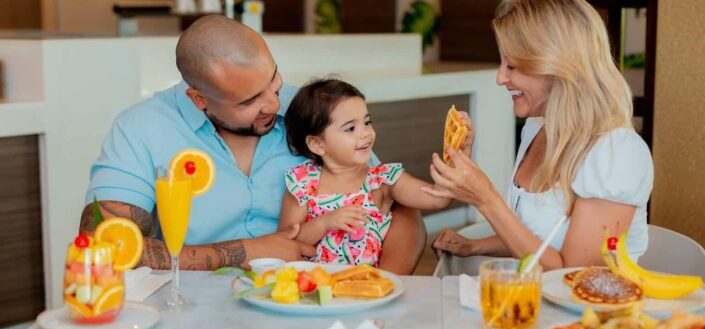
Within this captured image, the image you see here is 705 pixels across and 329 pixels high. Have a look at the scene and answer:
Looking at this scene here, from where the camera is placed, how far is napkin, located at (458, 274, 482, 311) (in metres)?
1.85

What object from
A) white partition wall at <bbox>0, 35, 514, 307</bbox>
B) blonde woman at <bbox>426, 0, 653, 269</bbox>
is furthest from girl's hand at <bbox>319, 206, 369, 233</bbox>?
white partition wall at <bbox>0, 35, 514, 307</bbox>

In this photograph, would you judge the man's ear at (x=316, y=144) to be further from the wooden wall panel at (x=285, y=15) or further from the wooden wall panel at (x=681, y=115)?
the wooden wall panel at (x=285, y=15)

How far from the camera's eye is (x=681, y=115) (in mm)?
3311

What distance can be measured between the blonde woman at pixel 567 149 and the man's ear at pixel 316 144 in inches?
16.7

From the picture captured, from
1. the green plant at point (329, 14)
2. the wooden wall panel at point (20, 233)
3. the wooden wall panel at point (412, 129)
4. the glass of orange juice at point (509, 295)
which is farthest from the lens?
the green plant at point (329, 14)

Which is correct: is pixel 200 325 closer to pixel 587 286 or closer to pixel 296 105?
pixel 587 286

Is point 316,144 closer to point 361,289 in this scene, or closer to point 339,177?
point 339,177

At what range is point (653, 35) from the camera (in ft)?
11.5

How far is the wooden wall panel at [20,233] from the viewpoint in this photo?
356cm

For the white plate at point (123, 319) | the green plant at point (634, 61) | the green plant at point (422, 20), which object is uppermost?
the green plant at point (422, 20)

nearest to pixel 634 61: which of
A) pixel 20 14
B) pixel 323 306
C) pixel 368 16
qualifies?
pixel 368 16

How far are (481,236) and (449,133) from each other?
0.45 metres

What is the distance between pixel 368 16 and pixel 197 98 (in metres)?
5.66

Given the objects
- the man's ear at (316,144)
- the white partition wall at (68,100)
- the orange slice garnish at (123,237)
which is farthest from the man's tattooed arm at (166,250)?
the white partition wall at (68,100)
